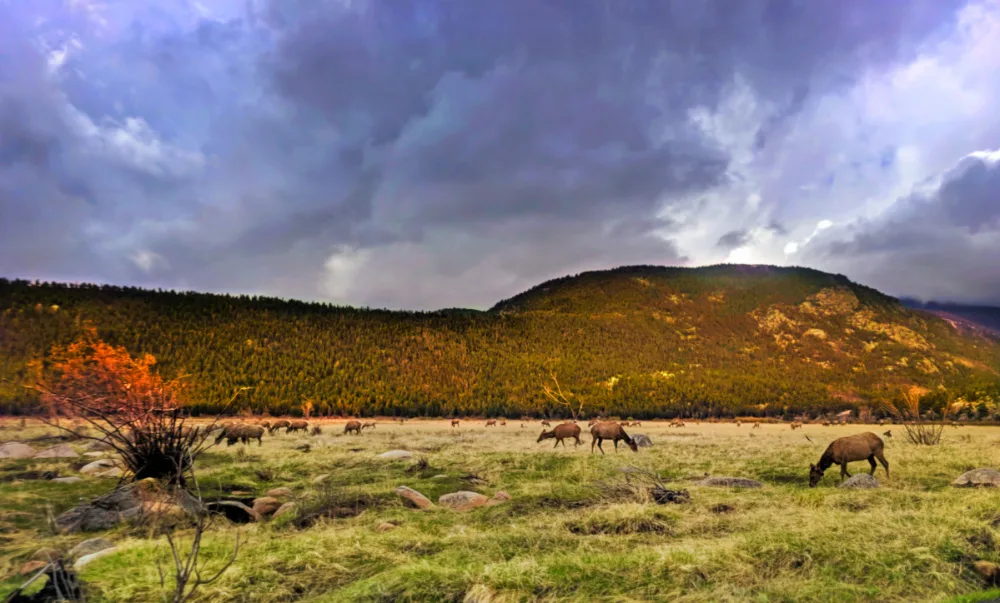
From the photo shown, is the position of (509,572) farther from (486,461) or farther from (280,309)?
(280,309)

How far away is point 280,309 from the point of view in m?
107

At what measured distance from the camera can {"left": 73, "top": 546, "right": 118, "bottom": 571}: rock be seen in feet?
24.0

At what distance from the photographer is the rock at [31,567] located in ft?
23.4

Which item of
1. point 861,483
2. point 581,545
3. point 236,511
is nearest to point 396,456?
point 236,511

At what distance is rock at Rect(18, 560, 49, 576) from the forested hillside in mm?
38748

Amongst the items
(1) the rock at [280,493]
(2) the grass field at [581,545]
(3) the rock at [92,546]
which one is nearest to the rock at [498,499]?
(2) the grass field at [581,545]

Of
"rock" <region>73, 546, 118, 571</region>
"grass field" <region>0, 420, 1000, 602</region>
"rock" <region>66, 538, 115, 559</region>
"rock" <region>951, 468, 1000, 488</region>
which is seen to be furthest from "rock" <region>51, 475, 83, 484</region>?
"rock" <region>951, 468, 1000, 488</region>

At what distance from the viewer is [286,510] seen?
36.0ft

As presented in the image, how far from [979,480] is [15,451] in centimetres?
2940

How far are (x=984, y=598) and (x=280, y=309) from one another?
114 meters

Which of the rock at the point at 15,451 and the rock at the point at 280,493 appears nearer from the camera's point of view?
the rock at the point at 280,493

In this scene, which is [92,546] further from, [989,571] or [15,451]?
[15,451]

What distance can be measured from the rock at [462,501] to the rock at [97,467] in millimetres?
11060

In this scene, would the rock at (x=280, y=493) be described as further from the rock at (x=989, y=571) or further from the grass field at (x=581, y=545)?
the rock at (x=989, y=571)
